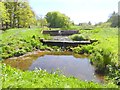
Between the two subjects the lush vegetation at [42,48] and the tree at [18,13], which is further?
the tree at [18,13]

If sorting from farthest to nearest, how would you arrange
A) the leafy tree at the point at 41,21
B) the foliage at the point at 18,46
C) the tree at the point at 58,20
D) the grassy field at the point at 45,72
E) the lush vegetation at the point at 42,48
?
the leafy tree at the point at 41,21 → the tree at the point at 58,20 → the foliage at the point at 18,46 → the lush vegetation at the point at 42,48 → the grassy field at the point at 45,72

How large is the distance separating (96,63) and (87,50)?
662cm

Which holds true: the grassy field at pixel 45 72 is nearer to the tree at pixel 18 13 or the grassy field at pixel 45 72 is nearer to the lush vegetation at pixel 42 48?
the lush vegetation at pixel 42 48

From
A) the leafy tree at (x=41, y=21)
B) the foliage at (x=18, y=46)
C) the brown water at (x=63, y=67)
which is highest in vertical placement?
the leafy tree at (x=41, y=21)

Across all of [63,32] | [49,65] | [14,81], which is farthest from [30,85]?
[63,32]

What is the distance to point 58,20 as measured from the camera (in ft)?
146

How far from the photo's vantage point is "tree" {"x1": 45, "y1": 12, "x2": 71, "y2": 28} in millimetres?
44156

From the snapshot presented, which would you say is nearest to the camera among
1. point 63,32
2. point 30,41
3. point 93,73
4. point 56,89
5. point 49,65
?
point 56,89

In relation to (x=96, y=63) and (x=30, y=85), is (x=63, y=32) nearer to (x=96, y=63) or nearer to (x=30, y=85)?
(x=96, y=63)

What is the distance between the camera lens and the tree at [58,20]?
44.2 meters

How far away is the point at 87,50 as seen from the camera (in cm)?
1845

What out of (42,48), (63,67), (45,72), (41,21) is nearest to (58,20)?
(41,21)

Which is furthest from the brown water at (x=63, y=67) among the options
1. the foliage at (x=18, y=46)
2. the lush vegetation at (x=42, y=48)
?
the foliage at (x=18, y=46)

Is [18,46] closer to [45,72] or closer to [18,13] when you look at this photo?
[45,72]
